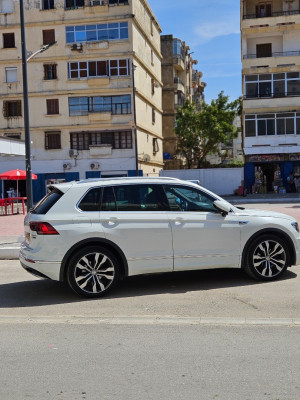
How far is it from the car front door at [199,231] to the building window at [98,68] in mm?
33140

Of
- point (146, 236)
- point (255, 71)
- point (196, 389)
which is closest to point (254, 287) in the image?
point (146, 236)

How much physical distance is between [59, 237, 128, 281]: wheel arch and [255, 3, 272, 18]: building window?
3718 cm

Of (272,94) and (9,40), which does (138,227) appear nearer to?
(272,94)

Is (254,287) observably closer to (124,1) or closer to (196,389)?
(196,389)

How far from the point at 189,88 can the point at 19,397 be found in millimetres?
61653

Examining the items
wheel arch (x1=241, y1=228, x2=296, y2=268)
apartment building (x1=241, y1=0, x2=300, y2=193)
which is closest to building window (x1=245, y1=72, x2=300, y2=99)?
apartment building (x1=241, y1=0, x2=300, y2=193)

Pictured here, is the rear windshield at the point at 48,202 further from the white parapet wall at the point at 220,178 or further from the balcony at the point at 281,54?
the balcony at the point at 281,54

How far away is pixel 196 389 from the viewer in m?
3.61

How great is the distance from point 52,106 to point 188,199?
34.8 m

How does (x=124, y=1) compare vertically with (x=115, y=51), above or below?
above

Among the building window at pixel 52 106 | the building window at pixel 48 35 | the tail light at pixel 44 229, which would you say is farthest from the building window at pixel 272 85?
the tail light at pixel 44 229

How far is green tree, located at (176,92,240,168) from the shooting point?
46.0 metres

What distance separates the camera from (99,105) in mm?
38906

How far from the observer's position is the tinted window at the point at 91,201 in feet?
21.6
